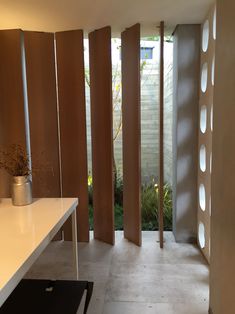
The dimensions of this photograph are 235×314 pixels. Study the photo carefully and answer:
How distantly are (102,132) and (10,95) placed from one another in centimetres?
105

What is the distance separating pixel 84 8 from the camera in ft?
7.73

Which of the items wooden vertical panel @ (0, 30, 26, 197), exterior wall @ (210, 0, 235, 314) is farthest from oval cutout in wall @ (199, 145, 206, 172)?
wooden vertical panel @ (0, 30, 26, 197)

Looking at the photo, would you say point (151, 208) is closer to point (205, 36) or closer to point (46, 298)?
point (205, 36)

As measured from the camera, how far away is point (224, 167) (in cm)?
144

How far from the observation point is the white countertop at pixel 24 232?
100 centimetres

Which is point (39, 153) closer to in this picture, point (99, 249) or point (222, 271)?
Result: point (99, 249)

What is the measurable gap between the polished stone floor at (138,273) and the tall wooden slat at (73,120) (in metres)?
0.42

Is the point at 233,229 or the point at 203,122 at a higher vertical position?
the point at 203,122

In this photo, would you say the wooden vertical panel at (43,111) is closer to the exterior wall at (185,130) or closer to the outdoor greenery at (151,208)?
the outdoor greenery at (151,208)

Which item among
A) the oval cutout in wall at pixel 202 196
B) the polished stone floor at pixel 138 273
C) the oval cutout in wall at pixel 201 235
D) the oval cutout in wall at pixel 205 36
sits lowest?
the polished stone floor at pixel 138 273

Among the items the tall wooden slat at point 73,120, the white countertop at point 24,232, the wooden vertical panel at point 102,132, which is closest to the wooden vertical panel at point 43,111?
the tall wooden slat at point 73,120

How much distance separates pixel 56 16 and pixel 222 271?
244cm

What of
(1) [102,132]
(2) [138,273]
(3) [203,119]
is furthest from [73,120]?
(2) [138,273]

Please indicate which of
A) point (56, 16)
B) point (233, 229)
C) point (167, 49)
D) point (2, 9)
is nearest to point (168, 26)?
point (167, 49)
